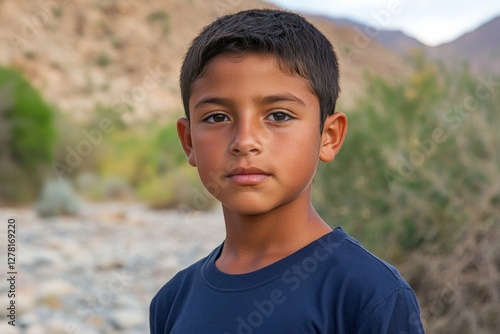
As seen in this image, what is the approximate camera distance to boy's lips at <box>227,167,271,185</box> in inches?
66.6

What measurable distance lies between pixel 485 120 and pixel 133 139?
62.1ft

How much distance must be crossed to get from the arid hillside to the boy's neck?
3618 cm

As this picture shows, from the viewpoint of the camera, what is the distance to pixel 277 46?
177 centimetres

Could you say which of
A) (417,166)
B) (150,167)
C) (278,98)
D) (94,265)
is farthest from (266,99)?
(150,167)

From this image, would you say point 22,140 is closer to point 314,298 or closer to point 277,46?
point 277,46

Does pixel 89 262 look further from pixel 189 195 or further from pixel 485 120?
pixel 189 195

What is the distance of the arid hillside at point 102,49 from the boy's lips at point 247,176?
3630cm

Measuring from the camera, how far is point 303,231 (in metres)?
1.79

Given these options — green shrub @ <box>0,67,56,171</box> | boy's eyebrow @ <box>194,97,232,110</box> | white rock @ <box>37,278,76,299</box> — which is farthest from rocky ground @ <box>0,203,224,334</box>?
boy's eyebrow @ <box>194,97,232,110</box>

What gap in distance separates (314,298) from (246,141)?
14.5 inches

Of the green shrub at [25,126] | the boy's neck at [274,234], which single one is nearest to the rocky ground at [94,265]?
the green shrub at [25,126]

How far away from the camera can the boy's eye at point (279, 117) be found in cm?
173

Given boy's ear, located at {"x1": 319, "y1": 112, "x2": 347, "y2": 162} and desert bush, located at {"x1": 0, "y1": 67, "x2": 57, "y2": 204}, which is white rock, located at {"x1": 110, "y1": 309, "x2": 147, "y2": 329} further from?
desert bush, located at {"x1": 0, "y1": 67, "x2": 57, "y2": 204}

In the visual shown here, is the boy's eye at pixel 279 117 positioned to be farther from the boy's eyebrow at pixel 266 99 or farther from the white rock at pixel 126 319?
the white rock at pixel 126 319
